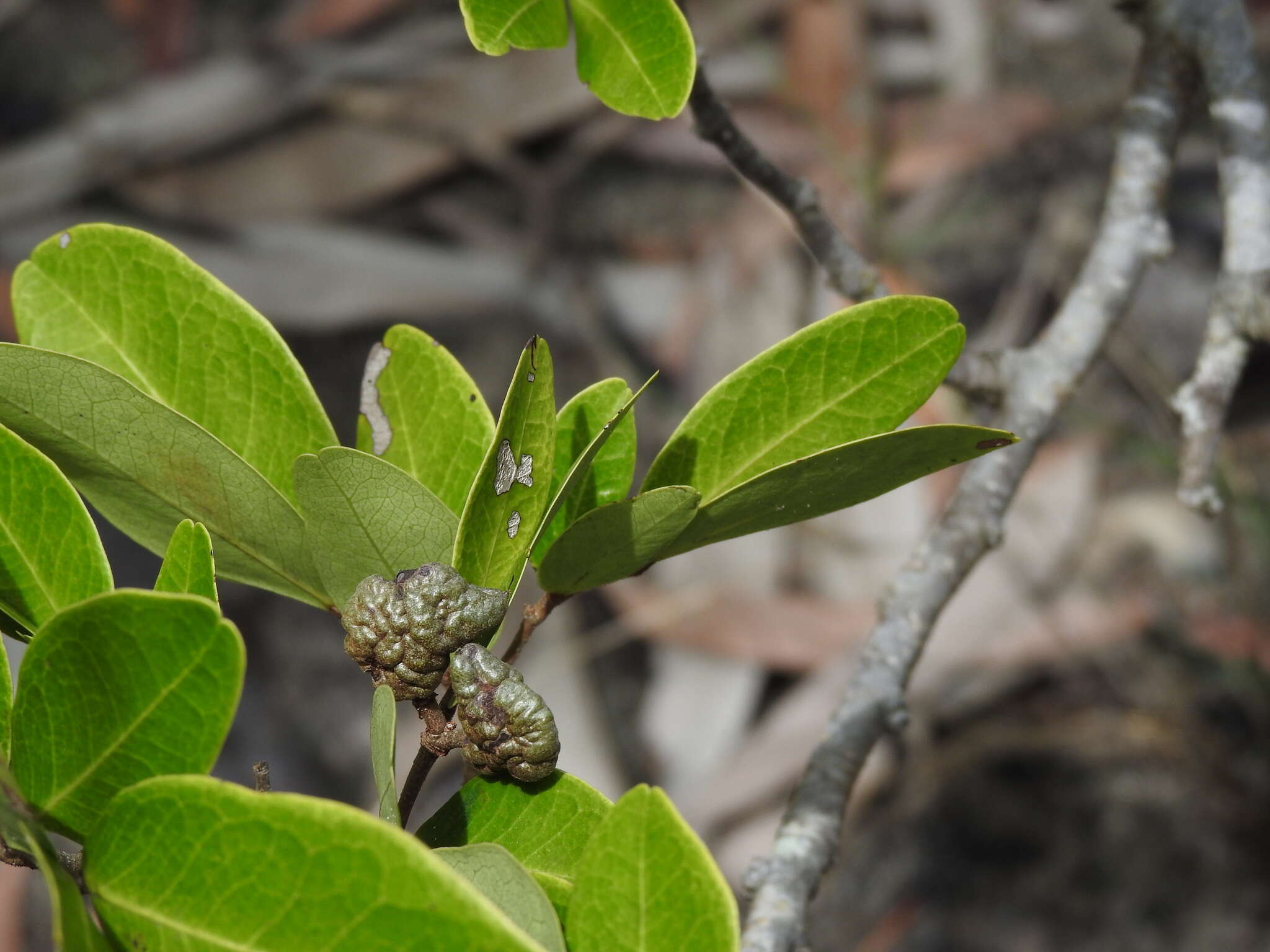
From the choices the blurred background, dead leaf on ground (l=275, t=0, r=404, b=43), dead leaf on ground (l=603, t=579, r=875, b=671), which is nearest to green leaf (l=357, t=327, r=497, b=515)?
the blurred background

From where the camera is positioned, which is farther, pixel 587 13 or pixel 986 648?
pixel 986 648

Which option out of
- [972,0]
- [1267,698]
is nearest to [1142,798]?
[1267,698]

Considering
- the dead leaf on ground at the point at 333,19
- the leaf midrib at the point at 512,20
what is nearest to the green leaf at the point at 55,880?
the leaf midrib at the point at 512,20

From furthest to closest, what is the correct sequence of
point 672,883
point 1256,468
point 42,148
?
point 42,148
point 1256,468
point 672,883

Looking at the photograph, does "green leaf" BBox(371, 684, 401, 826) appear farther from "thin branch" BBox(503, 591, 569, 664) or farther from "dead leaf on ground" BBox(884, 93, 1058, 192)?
"dead leaf on ground" BBox(884, 93, 1058, 192)

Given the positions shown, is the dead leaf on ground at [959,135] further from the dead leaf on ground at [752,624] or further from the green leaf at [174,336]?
the green leaf at [174,336]

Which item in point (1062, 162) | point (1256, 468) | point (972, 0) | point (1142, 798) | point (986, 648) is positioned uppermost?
point (972, 0)

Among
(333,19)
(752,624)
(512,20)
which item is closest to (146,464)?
(512,20)

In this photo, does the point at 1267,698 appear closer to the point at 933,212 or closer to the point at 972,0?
the point at 933,212

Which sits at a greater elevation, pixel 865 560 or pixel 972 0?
pixel 972 0
